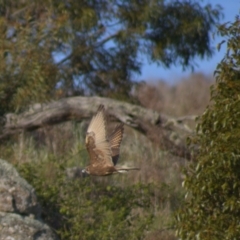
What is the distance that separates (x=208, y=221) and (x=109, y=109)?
6503mm

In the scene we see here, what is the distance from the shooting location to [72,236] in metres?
9.92

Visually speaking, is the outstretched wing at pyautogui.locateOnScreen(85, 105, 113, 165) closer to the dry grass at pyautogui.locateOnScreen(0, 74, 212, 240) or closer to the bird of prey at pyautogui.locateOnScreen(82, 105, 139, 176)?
the bird of prey at pyautogui.locateOnScreen(82, 105, 139, 176)

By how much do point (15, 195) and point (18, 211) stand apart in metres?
0.16

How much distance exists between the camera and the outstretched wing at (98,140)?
8695 mm

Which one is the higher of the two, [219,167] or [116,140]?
[116,140]

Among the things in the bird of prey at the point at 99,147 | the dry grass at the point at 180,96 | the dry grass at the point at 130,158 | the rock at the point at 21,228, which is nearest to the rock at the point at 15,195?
the rock at the point at 21,228

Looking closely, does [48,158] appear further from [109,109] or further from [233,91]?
[233,91]

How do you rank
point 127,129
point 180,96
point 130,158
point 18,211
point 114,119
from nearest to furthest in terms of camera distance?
point 18,211
point 114,119
point 130,158
point 127,129
point 180,96

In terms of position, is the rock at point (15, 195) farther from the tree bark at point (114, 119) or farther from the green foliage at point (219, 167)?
the tree bark at point (114, 119)

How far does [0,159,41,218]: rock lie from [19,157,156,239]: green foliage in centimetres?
81

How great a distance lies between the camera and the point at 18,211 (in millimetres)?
8961

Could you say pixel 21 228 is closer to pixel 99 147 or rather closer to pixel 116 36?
pixel 99 147

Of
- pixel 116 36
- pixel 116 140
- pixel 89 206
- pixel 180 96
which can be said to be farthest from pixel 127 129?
pixel 180 96

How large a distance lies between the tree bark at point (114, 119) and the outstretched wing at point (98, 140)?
4.31 meters
